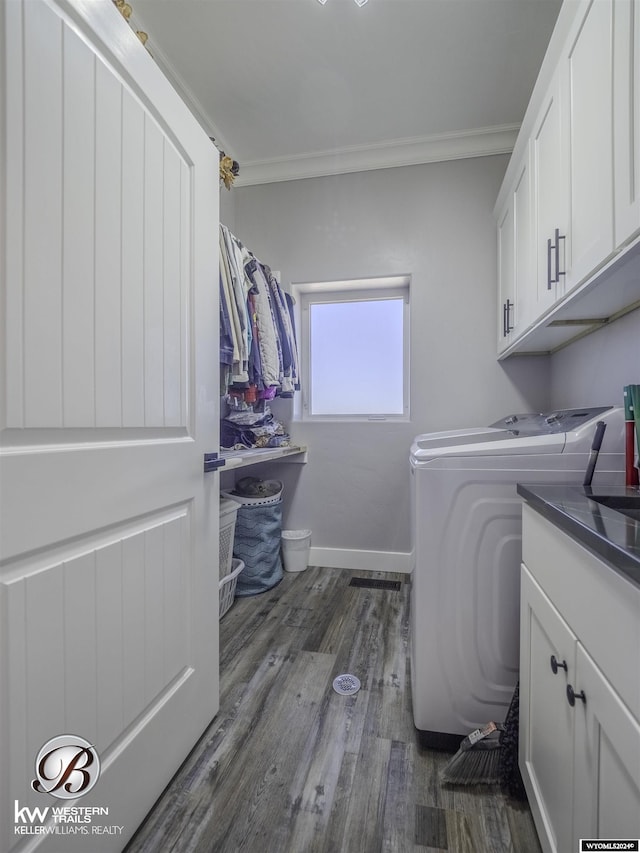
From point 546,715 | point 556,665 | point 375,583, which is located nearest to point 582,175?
point 556,665

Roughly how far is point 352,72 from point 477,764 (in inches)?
113

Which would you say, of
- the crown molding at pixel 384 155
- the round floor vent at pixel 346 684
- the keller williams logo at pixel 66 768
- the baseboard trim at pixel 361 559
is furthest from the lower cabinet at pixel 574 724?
the crown molding at pixel 384 155

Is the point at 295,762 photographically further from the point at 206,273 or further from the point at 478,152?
the point at 478,152

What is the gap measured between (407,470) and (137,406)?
6.55ft

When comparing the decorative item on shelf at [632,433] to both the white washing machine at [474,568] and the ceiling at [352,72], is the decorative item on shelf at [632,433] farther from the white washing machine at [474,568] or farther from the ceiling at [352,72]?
the ceiling at [352,72]

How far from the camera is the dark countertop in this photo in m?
0.54

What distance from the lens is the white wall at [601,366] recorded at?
4.72 ft

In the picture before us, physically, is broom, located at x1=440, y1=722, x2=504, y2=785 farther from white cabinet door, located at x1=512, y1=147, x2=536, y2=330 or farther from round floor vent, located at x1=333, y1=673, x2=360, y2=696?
white cabinet door, located at x1=512, y1=147, x2=536, y2=330

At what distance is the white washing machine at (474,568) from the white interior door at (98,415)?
73 centimetres

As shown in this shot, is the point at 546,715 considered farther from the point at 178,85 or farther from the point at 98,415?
the point at 178,85

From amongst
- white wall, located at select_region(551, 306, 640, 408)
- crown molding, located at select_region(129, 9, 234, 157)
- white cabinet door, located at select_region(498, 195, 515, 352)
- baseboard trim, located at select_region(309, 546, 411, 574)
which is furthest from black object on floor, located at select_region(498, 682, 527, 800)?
crown molding, located at select_region(129, 9, 234, 157)

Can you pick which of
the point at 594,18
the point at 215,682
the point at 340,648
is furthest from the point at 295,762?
the point at 594,18

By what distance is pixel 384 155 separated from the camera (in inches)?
100

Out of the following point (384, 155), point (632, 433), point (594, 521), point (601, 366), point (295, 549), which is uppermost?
point (384, 155)
